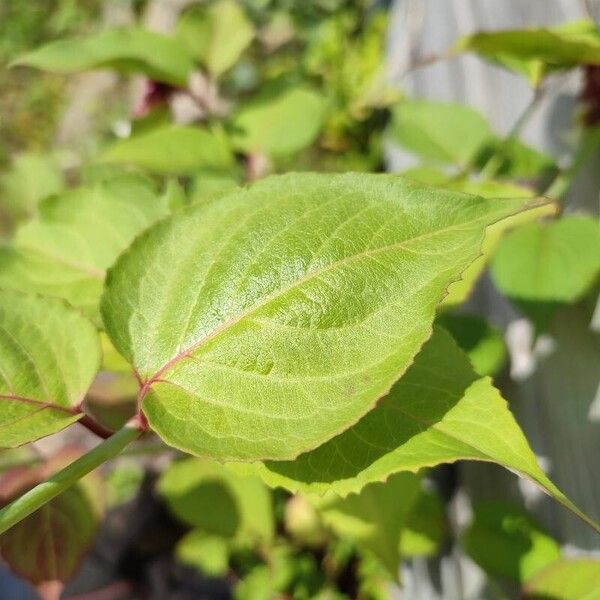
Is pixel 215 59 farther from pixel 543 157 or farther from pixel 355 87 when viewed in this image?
pixel 355 87

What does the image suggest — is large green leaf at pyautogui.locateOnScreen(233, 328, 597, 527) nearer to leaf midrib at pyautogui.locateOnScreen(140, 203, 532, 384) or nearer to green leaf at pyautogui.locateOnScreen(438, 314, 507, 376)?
leaf midrib at pyautogui.locateOnScreen(140, 203, 532, 384)

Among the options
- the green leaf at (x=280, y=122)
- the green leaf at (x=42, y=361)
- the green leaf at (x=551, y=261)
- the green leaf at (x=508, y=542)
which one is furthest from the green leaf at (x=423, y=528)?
the green leaf at (x=42, y=361)

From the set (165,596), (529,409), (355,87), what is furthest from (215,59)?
(355,87)

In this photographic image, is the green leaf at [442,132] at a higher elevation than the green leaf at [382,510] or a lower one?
higher

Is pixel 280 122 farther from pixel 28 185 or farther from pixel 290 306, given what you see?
pixel 290 306

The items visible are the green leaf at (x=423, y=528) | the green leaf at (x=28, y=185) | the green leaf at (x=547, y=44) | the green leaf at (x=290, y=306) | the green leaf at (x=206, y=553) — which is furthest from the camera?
the green leaf at (x=206, y=553)

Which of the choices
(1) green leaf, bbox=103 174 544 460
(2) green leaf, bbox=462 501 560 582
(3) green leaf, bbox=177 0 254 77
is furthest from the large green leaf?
(3) green leaf, bbox=177 0 254 77

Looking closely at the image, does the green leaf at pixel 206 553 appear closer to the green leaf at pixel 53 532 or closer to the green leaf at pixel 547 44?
the green leaf at pixel 53 532
